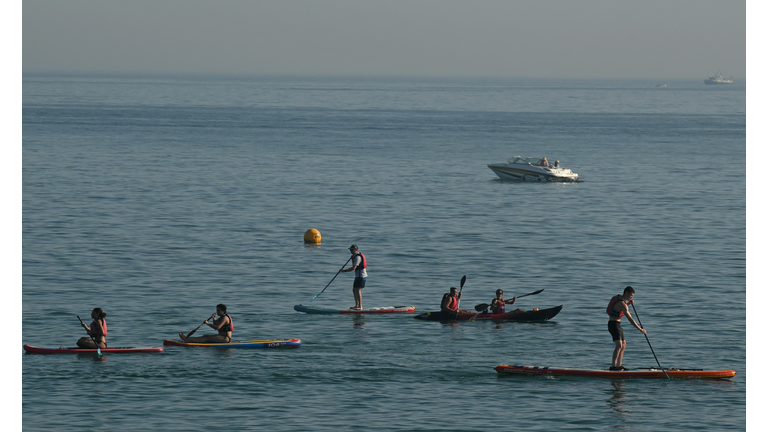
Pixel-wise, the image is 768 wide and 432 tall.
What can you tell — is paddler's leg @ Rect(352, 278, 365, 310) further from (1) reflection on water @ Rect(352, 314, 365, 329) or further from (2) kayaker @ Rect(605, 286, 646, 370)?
(2) kayaker @ Rect(605, 286, 646, 370)

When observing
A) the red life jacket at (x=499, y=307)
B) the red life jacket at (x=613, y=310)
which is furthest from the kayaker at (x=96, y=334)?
the red life jacket at (x=613, y=310)

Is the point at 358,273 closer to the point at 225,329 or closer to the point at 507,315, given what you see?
the point at 507,315

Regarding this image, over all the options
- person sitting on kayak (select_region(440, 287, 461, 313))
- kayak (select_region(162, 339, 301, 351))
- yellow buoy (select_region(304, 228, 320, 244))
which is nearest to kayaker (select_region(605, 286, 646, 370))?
person sitting on kayak (select_region(440, 287, 461, 313))

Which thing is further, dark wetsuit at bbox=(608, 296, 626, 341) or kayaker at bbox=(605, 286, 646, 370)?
dark wetsuit at bbox=(608, 296, 626, 341)

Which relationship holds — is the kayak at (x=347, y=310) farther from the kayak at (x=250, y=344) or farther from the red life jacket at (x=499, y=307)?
the kayak at (x=250, y=344)

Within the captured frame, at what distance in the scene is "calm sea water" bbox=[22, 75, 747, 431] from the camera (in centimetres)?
2345

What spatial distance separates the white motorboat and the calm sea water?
5.50 feet

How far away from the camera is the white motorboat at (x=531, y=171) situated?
80000mm

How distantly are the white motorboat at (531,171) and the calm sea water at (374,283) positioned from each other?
1677 millimetres

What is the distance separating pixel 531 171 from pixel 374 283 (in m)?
42.0

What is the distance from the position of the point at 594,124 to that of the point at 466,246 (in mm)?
126774

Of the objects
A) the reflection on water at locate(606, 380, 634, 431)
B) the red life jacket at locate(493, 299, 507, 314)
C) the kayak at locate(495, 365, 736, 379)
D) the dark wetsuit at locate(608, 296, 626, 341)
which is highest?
the dark wetsuit at locate(608, 296, 626, 341)

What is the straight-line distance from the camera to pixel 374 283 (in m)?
40.2

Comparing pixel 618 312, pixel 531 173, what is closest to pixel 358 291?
pixel 618 312
